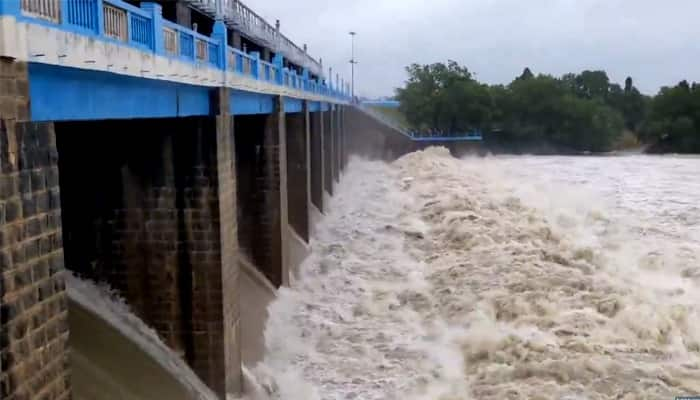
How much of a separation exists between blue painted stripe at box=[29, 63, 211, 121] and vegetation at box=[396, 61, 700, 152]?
60.5 metres

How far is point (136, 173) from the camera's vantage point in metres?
10.7

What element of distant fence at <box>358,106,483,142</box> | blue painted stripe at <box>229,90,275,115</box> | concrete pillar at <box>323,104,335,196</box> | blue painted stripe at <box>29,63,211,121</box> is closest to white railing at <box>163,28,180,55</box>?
blue painted stripe at <box>29,63,211,121</box>

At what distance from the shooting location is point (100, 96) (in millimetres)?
7184

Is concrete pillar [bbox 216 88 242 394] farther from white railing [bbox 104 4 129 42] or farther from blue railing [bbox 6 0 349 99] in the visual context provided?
white railing [bbox 104 4 129 42]

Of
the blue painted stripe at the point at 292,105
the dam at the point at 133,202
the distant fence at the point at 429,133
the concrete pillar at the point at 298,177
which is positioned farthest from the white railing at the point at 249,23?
the distant fence at the point at 429,133

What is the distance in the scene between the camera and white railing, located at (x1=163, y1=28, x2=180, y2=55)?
892cm

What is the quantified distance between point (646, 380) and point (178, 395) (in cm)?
675

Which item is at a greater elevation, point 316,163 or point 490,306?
point 316,163

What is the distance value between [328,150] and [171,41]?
24.0 metres

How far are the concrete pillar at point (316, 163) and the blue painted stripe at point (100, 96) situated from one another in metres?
15.7

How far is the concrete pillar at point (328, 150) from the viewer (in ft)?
104

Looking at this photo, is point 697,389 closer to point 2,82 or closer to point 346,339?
point 346,339

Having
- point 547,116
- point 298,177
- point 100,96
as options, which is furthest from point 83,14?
point 547,116

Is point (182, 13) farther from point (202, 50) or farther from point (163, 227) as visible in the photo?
point (163, 227)
